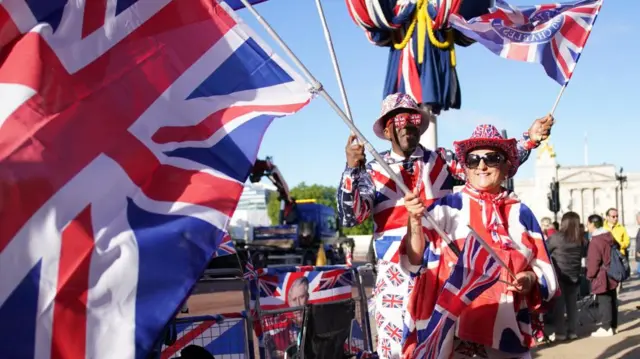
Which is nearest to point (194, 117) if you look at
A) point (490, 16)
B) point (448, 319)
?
point (448, 319)

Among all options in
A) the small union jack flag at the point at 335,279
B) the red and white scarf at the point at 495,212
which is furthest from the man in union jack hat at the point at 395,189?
the red and white scarf at the point at 495,212

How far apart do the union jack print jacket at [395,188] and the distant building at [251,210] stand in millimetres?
34317

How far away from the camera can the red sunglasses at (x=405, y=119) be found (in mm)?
4578

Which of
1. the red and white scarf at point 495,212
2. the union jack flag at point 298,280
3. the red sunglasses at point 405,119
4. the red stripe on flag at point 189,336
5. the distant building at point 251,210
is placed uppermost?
the distant building at point 251,210

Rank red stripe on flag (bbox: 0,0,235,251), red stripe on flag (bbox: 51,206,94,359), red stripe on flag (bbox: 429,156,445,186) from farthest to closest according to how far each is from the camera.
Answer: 1. red stripe on flag (bbox: 429,156,445,186)
2. red stripe on flag (bbox: 0,0,235,251)
3. red stripe on flag (bbox: 51,206,94,359)

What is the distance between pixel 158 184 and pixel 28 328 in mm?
774

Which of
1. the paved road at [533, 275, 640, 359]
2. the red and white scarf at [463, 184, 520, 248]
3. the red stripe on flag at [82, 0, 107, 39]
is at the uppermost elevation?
the red stripe on flag at [82, 0, 107, 39]

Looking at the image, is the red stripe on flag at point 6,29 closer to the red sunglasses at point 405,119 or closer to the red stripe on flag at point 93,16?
the red stripe on flag at point 93,16

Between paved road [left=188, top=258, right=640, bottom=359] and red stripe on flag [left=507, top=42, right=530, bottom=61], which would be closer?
red stripe on flag [left=507, top=42, right=530, bottom=61]

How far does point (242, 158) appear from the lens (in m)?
3.27

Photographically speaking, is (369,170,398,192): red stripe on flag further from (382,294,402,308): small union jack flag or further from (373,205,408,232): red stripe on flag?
(382,294,402,308): small union jack flag

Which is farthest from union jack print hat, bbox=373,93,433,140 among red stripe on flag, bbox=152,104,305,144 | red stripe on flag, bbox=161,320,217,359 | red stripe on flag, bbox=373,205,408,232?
red stripe on flag, bbox=161,320,217,359

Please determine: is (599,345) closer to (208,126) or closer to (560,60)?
(560,60)

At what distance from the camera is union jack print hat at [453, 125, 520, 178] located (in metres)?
3.83
